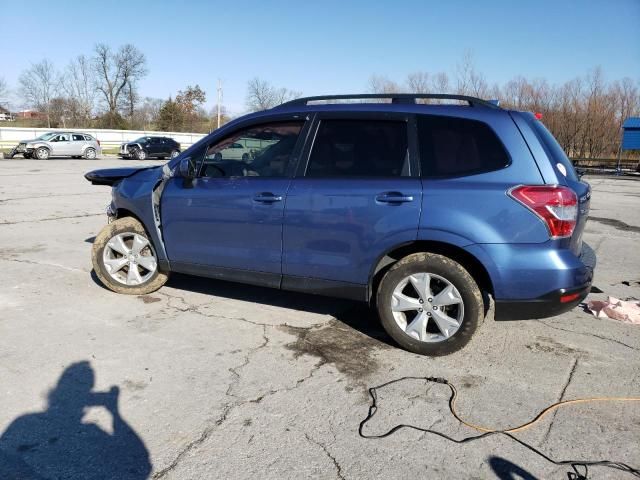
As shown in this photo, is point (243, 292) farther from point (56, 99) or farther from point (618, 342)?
point (56, 99)

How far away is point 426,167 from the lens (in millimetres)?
3930

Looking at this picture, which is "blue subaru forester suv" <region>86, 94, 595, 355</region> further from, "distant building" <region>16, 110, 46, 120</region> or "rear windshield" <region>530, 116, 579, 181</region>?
"distant building" <region>16, 110, 46, 120</region>

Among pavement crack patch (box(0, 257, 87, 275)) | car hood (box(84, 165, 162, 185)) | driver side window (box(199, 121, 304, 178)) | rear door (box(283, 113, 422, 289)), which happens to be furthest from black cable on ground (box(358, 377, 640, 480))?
pavement crack patch (box(0, 257, 87, 275))

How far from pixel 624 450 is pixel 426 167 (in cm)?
216

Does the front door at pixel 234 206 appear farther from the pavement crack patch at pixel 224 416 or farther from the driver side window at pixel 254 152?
the pavement crack patch at pixel 224 416

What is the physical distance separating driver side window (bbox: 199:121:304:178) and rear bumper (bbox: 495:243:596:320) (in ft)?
6.63

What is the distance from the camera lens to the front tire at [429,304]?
3818mm

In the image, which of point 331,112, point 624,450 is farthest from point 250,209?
point 624,450

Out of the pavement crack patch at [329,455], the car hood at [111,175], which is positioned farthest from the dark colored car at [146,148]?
the pavement crack patch at [329,455]

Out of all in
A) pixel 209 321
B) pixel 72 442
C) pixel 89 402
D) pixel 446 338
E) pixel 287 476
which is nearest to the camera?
pixel 287 476

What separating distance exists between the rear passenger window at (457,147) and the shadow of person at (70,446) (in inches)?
103

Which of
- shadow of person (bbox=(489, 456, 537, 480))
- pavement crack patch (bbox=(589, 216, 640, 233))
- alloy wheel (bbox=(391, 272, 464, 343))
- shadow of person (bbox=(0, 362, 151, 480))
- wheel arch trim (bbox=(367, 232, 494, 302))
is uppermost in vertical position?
wheel arch trim (bbox=(367, 232, 494, 302))

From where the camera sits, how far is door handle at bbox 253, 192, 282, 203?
4.33 m

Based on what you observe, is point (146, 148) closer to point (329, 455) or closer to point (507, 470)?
point (329, 455)
